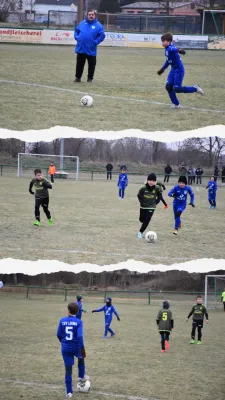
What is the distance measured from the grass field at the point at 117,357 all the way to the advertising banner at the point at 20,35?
16452 millimetres

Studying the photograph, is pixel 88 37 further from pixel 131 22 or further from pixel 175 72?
pixel 131 22

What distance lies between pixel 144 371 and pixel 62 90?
18.7 feet

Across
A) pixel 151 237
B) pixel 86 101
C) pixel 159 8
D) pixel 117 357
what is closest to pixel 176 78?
pixel 86 101

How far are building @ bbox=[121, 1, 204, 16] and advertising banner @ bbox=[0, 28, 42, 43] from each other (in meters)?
12.1

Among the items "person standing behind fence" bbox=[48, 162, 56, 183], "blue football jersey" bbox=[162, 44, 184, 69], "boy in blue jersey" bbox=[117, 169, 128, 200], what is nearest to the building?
"boy in blue jersey" bbox=[117, 169, 128, 200]

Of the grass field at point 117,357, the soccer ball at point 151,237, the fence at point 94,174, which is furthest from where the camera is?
the fence at point 94,174

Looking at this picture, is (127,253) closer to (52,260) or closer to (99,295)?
(52,260)

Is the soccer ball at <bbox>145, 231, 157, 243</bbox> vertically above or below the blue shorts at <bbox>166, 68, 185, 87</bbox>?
below

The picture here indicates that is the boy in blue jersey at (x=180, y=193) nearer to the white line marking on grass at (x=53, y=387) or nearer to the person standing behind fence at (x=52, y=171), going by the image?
the person standing behind fence at (x=52, y=171)

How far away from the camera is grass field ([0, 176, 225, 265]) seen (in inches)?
561

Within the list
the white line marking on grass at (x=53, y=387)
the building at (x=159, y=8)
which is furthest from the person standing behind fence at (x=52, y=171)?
the building at (x=159, y=8)

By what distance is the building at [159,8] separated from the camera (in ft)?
169

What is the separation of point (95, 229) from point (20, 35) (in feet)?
78.8

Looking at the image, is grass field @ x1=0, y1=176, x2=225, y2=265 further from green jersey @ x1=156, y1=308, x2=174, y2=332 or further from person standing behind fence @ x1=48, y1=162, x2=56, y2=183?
green jersey @ x1=156, y1=308, x2=174, y2=332
